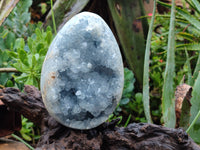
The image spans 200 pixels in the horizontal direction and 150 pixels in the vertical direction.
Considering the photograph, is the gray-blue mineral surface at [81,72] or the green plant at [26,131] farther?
the green plant at [26,131]

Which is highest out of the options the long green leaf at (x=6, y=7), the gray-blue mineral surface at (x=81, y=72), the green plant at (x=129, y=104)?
the long green leaf at (x=6, y=7)

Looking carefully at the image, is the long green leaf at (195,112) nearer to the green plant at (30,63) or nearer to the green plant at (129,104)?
the green plant at (129,104)

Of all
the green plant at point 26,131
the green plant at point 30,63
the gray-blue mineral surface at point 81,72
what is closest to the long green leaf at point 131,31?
the green plant at point 30,63

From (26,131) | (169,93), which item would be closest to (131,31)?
(169,93)

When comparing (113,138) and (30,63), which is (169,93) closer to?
(113,138)

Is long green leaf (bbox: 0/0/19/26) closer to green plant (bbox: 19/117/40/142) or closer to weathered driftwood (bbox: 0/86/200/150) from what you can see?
green plant (bbox: 19/117/40/142)

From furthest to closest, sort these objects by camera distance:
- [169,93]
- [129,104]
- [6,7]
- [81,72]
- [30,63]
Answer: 1. [129,104]
2. [6,7]
3. [30,63]
4. [169,93]
5. [81,72]

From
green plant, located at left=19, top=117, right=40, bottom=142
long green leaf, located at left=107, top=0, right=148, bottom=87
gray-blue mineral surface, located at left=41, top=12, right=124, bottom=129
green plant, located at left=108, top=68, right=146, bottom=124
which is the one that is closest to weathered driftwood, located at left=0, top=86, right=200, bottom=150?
gray-blue mineral surface, located at left=41, top=12, right=124, bottom=129

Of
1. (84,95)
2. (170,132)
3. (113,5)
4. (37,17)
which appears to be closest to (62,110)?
(84,95)

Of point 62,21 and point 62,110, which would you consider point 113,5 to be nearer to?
point 62,21
